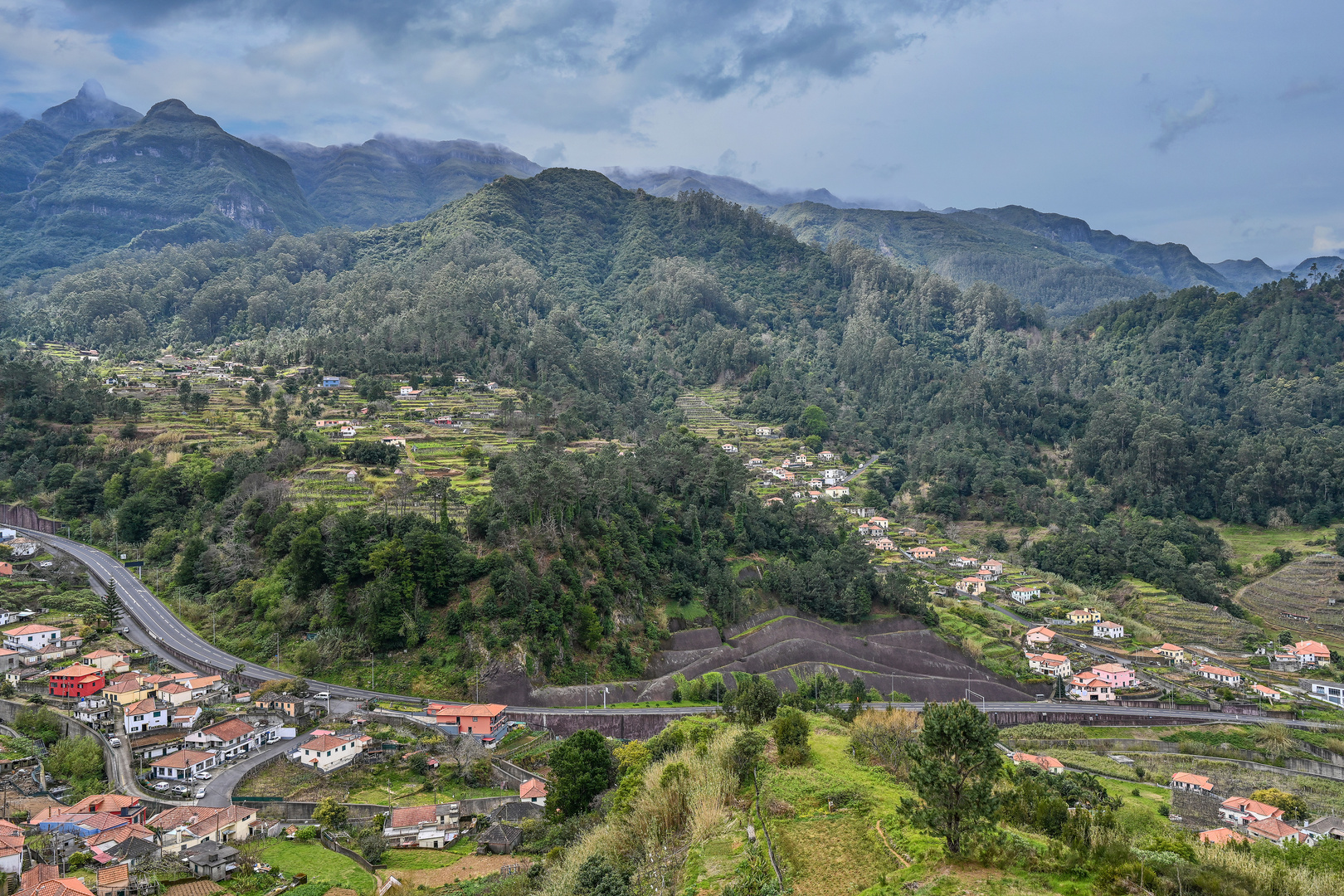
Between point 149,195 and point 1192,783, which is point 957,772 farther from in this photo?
point 149,195

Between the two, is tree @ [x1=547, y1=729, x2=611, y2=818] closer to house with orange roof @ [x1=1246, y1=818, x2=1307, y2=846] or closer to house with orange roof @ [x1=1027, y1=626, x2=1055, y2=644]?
house with orange roof @ [x1=1246, y1=818, x2=1307, y2=846]

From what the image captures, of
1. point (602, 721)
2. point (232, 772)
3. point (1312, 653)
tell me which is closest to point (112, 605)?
point (232, 772)

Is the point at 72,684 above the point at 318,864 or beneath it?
above

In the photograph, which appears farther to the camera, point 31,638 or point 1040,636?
point 1040,636

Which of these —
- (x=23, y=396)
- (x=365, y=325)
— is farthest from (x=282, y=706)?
(x=365, y=325)

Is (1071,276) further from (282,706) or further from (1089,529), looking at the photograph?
(282,706)

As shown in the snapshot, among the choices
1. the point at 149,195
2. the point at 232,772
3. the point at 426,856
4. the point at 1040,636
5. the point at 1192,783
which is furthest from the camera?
the point at 149,195
